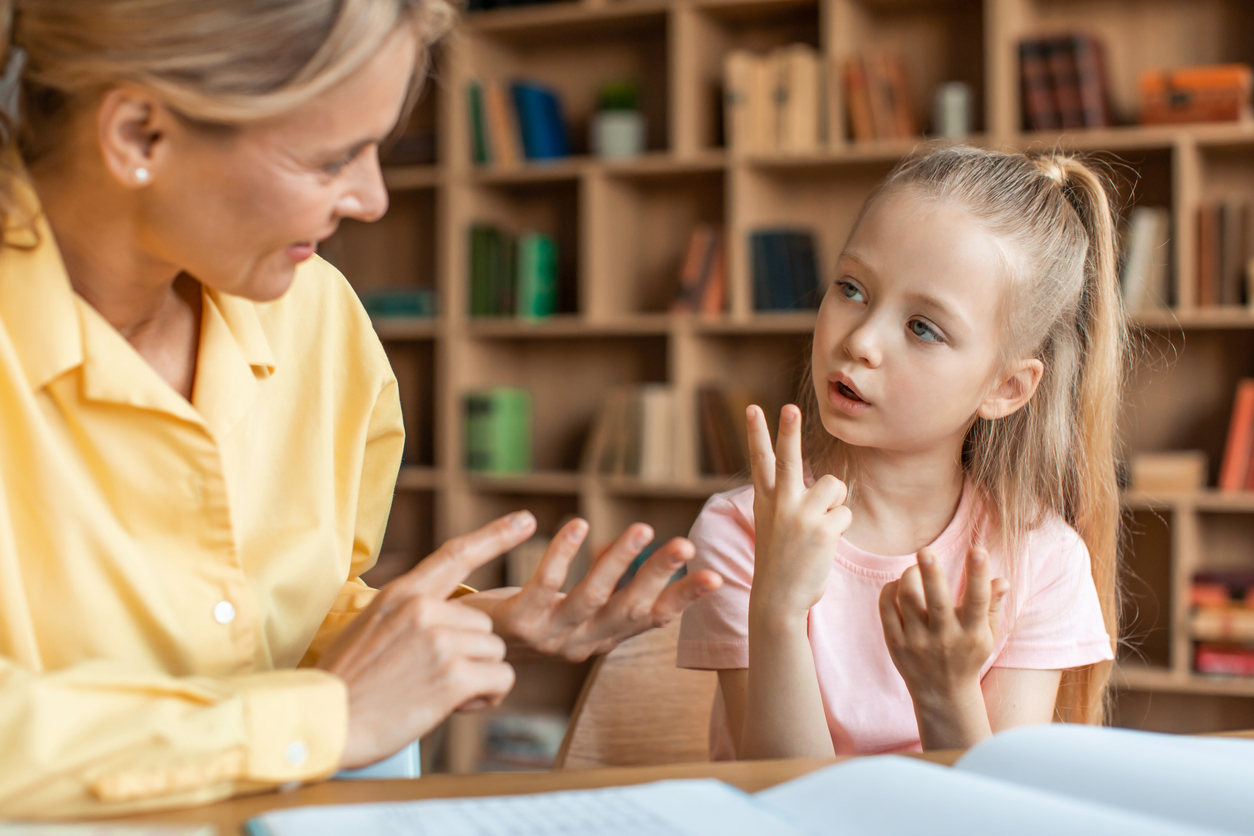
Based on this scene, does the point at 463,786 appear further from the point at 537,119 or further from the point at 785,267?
the point at 537,119

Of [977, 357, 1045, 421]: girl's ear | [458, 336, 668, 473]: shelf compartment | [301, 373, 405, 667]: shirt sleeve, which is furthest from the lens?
[458, 336, 668, 473]: shelf compartment

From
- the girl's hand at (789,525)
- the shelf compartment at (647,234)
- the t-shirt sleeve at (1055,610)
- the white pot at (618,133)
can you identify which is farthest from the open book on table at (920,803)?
the white pot at (618,133)

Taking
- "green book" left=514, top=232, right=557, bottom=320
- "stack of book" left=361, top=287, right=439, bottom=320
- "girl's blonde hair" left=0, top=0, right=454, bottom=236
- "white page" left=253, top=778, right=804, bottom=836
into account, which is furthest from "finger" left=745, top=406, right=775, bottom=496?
"stack of book" left=361, top=287, right=439, bottom=320

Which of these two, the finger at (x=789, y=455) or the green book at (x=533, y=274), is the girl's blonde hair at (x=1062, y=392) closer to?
the finger at (x=789, y=455)

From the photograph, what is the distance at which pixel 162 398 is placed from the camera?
2.82 ft

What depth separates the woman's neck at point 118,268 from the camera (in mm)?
846

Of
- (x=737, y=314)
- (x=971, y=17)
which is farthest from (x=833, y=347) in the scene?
(x=971, y=17)

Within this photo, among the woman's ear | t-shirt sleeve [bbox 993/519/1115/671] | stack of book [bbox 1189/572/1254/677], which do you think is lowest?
stack of book [bbox 1189/572/1254/677]

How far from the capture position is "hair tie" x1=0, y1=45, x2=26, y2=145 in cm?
81

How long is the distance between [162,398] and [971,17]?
2845mm

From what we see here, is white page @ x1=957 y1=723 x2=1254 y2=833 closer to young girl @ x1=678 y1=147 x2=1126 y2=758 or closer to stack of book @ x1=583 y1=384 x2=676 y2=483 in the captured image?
young girl @ x1=678 y1=147 x2=1126 y2=758

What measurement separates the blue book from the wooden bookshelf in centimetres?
9

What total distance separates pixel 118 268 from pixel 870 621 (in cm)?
87

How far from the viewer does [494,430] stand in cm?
334
